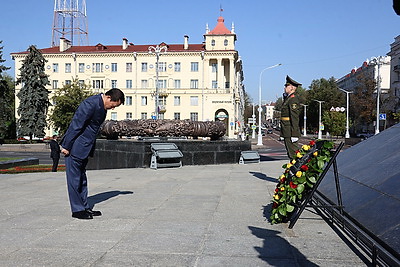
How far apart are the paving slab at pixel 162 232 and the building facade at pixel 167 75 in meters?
57.6

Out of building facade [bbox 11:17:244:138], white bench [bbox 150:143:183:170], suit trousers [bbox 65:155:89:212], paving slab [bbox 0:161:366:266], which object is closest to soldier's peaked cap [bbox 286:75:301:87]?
paving slab [bbox 0:161:366:266]

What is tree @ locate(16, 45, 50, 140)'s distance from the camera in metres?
49.2

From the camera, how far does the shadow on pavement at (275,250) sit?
345 centimetres

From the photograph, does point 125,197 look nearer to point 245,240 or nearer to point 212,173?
point 245,240

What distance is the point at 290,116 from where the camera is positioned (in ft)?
24.7

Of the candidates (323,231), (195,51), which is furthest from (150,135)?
(195,51)

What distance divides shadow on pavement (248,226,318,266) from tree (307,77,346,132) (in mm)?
87797

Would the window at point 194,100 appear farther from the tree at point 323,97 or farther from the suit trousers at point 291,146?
the suit trousers at point 291,146

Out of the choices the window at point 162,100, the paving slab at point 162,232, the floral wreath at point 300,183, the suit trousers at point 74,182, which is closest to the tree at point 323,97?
the window at point 162,100

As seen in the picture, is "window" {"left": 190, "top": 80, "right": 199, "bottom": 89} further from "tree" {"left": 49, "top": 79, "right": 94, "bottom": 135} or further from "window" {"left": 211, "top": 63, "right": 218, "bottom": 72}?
"tree" {"left": 49, "top": 79, "right": 94, "bottom": 135}

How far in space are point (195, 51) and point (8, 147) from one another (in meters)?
34.4

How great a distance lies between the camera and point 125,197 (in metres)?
6.86

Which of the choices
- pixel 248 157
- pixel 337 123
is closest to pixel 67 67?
pixel 337 123

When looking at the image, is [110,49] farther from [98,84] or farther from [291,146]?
[291,146]
